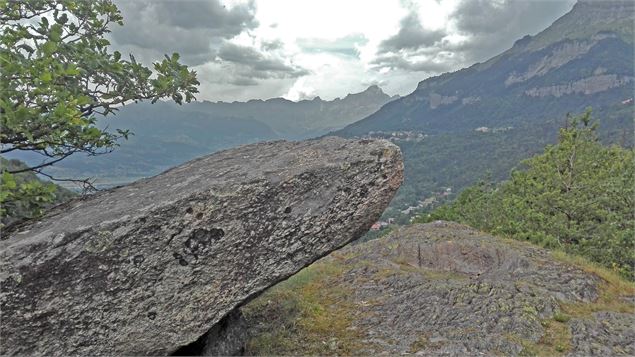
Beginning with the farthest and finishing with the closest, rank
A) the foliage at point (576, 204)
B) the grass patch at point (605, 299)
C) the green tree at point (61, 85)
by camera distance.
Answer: the foliage at point (576, 204)
the grass patch at point (605, 299)
the green tree at point (61, 85)

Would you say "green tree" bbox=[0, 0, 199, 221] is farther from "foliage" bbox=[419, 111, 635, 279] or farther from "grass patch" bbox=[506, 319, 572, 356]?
"foliage" bbox=[419, 111, 635, 279]

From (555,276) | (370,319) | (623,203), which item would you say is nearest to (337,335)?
(370,319)

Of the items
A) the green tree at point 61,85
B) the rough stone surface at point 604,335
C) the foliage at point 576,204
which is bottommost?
the foliage at point 576,204

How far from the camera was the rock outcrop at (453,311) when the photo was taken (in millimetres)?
9766

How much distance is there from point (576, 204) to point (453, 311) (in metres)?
18.1

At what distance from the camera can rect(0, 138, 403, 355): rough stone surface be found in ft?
25.2

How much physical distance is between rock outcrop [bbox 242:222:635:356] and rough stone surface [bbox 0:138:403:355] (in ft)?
7.40

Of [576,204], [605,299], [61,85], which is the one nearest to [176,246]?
[61,85]

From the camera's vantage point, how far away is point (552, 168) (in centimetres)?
2884

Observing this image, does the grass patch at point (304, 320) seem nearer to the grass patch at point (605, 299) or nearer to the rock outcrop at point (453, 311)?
the rock outcrop at point (453, 311)

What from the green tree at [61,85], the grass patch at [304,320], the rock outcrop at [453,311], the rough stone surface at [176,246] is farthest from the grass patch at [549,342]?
the green tree at [61,85]

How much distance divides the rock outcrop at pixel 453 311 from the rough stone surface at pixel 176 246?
88.8 inches

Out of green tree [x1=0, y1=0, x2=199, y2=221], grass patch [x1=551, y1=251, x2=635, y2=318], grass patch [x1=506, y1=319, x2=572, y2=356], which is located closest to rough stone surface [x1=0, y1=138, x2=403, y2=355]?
green tree [x1=0, y1=0, x2=199, y2=221]

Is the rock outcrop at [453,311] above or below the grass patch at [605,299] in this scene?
above
